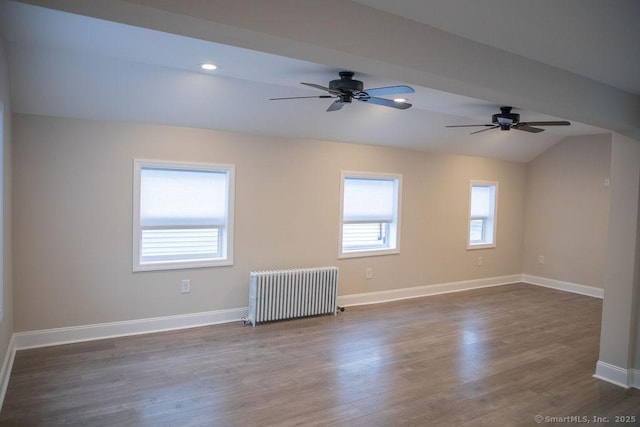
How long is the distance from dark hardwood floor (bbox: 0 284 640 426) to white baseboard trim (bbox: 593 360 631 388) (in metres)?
0.09

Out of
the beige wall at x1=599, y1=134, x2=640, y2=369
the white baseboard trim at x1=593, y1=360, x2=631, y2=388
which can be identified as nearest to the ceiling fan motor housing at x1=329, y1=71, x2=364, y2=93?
the beige wall at x1=599, y1=134, x2=640, y2=369

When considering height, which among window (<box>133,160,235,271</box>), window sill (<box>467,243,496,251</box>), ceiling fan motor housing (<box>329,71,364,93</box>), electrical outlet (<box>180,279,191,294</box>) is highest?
ceiling fan motor housing (<box>329,71,364,93</box>)

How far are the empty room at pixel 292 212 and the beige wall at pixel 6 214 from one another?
45 millimetres

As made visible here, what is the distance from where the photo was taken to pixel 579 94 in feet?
10.2

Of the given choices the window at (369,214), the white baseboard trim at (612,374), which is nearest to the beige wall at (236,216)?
the window at (369,214)

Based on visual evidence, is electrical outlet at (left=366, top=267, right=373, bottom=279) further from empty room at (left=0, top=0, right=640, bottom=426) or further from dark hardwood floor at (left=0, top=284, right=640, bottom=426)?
dark hardwood floor at (left=0, top=284, right=640, bottom=426)

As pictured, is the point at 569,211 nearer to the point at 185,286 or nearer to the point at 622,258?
the point at 622,258

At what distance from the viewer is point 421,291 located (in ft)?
22.3

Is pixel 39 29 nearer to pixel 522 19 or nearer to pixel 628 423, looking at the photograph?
pixel 522 19

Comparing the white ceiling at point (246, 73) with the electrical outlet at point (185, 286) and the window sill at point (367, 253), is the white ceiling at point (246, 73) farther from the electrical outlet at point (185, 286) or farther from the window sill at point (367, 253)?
the electrical outlet at point (185, 286)

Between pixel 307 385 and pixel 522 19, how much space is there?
2947mm

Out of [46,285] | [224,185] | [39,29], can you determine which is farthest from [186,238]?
[39,29]

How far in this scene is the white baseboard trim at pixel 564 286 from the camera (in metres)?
7.08

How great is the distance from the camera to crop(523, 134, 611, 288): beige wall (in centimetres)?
704
